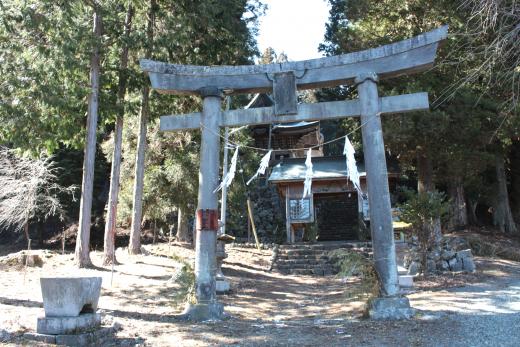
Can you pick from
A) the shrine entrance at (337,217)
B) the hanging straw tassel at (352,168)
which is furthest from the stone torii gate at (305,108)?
the shrine entrance at (337,217)

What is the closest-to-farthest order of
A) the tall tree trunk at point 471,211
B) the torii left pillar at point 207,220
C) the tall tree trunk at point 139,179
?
the torii left pillar at point 207,220
the tall tree trunk at point 139,179
the tall tree trunk at point 471,211

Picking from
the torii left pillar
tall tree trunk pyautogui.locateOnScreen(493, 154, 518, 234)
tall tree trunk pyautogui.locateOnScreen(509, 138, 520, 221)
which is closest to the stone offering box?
the torii left pillar

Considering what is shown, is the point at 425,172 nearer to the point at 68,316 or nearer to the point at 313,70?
the point at 313,70

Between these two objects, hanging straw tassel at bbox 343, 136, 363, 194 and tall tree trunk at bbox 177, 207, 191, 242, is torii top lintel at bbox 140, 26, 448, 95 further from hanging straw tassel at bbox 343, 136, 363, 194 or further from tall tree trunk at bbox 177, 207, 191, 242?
tall tree trunk at bbox 177, 207, 191, 242

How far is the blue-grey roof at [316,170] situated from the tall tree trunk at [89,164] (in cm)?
917

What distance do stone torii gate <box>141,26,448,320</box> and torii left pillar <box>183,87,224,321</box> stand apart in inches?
0.6

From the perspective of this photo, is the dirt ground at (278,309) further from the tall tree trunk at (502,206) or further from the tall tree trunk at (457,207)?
the tall tree trunk at (502,206)

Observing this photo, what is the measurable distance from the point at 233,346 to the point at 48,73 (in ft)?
28.5

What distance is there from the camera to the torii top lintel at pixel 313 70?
8.00 m

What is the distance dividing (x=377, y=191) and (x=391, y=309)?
1838 millimetres

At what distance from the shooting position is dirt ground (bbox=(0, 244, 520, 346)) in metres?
6.18

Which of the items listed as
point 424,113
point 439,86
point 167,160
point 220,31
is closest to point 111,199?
point 167,160

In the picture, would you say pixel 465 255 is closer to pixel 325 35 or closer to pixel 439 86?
pixel 439 86

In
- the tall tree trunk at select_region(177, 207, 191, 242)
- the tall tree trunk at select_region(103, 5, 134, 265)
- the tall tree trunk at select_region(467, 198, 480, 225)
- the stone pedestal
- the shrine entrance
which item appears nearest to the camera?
the stone pedestal
